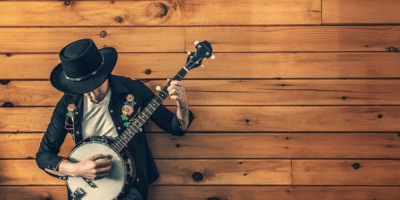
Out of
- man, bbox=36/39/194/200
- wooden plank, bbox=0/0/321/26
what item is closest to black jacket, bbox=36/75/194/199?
man, bbox=36/39/194/200

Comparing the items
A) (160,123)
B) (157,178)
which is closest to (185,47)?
(160,123)

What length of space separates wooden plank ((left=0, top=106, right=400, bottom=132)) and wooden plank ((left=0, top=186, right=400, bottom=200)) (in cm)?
40

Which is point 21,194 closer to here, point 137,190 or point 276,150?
point 137,190

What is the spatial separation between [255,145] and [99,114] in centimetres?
103

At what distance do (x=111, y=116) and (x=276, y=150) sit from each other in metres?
1.10

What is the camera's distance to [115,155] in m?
1.97

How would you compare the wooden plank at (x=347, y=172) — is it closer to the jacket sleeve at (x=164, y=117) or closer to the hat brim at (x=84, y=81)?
the jacket sleeve at (x=164, y=117)

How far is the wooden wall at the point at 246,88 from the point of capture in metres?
2.28

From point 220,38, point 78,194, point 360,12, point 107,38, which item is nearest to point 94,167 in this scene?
point 78,194

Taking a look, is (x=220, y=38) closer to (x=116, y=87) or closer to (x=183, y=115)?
(x=183, y=115)

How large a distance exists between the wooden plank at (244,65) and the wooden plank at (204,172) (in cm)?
58

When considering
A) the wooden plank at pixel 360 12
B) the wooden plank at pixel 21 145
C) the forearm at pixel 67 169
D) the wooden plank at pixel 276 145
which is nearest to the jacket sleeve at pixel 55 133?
the forearm at pixel 67 169

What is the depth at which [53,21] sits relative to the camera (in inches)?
90.4

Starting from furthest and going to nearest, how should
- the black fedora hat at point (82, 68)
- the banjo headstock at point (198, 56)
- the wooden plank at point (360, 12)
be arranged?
the wooden plank at point (360, 12) < the banjo headstock at point (198, 56) < the black fedora hat at point (82, 68)
